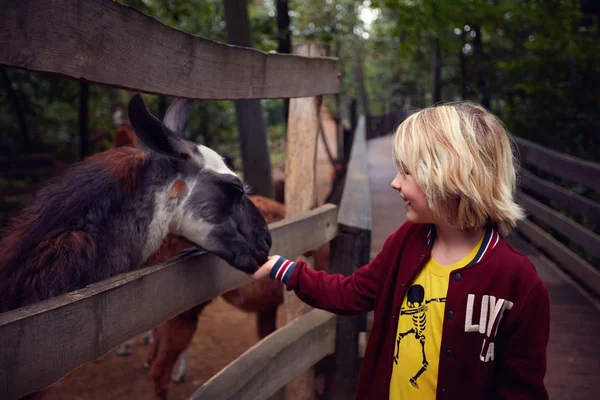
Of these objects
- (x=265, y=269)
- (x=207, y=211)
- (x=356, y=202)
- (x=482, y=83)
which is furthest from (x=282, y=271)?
(x=482, y=83)

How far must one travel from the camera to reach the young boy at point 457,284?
5.88ft

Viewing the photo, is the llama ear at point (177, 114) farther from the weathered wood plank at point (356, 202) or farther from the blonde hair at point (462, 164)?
the weathered wood plank at point (356, 202)

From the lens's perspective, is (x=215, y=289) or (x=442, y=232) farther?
(x=215, y=289)

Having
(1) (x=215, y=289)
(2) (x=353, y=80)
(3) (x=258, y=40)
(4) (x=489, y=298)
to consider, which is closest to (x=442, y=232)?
(4) (x=489, y=298)

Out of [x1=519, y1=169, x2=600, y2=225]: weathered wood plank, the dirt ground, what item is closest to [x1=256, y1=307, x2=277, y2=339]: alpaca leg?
the dirt ground

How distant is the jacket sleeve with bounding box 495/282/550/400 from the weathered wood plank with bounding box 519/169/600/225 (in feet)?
10.7

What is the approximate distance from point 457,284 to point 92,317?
1130 millimetres

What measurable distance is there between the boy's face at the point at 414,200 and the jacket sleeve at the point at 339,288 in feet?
0.80

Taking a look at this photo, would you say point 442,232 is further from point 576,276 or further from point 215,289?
point 576,276

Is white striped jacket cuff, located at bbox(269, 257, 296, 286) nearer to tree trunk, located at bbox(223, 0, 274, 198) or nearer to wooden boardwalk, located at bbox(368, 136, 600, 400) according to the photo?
wooden boardwalk, located at bbox(368, 136, 600, 400)

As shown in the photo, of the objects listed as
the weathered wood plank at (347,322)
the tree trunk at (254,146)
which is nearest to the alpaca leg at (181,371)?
the weathered wood plank at (347,322)

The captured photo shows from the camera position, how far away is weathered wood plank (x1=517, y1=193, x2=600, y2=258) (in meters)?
4.70

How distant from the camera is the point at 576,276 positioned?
525 cm

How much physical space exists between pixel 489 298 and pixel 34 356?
4.36 ft
